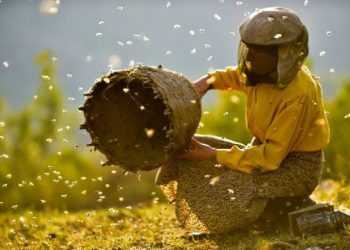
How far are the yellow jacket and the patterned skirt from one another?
0.42ft

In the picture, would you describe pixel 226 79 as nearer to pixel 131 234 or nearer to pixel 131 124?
pixel 131 124

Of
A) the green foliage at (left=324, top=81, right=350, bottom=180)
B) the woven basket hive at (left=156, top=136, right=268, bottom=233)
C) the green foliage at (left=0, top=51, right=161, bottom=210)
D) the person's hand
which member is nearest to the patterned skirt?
the woven basket hive at (left=156, top=136, right=268, bottom=233)

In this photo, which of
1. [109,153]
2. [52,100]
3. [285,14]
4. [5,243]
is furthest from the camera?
[52,100]

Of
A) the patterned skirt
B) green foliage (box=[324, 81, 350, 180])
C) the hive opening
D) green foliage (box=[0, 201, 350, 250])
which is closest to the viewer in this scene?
green foliage (box=[0, 201, 350, 250])

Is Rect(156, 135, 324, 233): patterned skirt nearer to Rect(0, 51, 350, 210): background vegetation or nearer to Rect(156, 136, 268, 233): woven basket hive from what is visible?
Rect(156, 136, 268, 233): woven basket hive

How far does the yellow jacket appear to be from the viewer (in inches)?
223

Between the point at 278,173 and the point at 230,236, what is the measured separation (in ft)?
2.35

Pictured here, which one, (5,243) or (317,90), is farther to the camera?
(5,243)

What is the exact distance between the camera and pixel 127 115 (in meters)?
6.52

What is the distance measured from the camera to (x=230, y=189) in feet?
19.7

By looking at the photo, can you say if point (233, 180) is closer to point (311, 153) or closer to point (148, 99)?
point (311, 153)

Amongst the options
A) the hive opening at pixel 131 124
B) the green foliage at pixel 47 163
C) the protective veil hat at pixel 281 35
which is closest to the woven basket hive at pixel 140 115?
the hive opening at pixel 131 124

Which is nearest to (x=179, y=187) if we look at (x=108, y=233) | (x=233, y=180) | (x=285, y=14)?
(x=233, y=180)

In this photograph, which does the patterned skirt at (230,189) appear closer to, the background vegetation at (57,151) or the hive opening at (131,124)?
the hive opening at (131,124)
